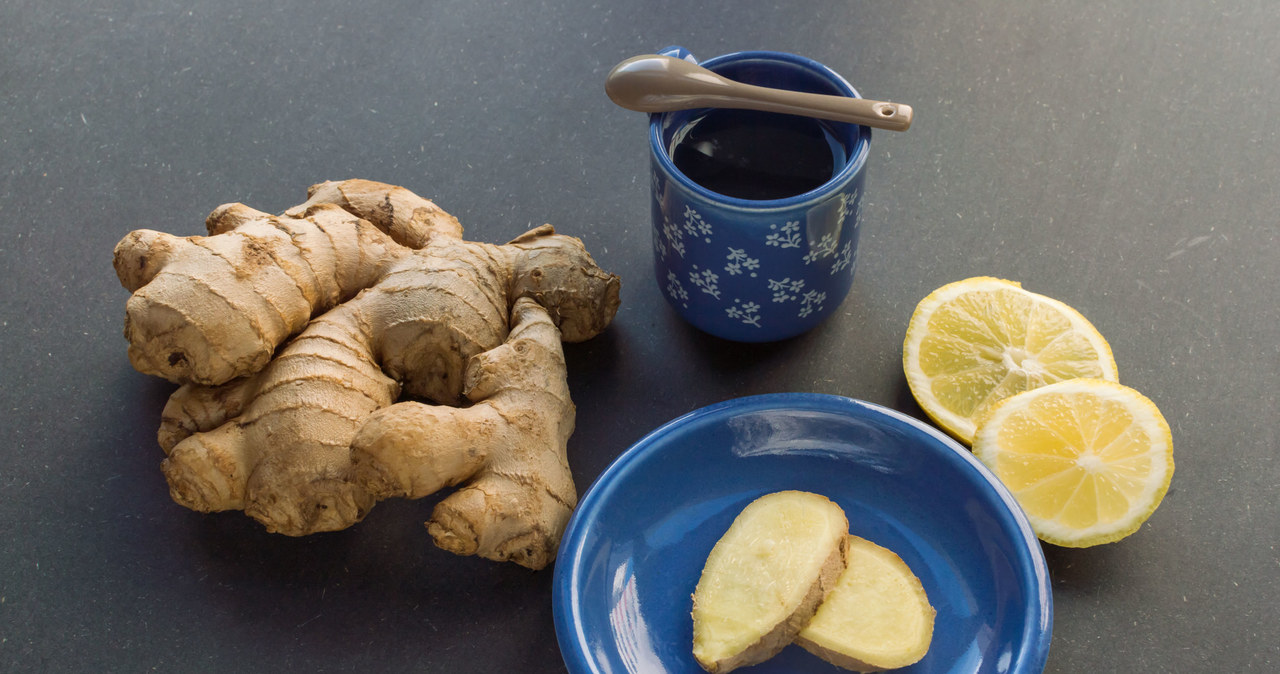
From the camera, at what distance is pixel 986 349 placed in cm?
98

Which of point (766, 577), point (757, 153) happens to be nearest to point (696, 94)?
point (757, 153)

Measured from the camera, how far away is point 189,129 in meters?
1.26

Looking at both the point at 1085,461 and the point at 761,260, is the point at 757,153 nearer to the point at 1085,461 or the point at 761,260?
the point at 761,260

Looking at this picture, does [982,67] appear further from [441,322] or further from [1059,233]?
[441,322]

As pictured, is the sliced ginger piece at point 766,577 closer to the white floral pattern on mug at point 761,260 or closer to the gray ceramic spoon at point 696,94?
the white floral pattern on mug at point 761,260

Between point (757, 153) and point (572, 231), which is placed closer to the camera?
point (757, 153)

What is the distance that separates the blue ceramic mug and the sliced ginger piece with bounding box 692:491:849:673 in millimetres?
189

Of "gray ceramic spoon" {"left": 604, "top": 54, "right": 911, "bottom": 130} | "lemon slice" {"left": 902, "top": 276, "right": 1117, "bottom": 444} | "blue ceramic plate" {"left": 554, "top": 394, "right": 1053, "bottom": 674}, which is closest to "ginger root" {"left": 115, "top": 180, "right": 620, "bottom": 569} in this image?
"blue ceramic plate" {"left": 554, "top": 394, "right": 1053, "bottom": 674}

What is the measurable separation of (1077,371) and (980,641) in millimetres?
277

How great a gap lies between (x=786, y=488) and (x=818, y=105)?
34cm

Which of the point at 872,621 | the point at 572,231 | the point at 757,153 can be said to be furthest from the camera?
the point at 572,231

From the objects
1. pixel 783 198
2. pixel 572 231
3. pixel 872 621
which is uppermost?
pixel 783 198

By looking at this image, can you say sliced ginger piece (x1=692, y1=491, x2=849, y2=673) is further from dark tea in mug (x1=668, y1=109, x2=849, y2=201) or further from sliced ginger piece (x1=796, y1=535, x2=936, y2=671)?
dark tea in mug (x1=668, y1=109, x2=849, y2=201)

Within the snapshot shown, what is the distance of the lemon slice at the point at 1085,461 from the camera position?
88cm
